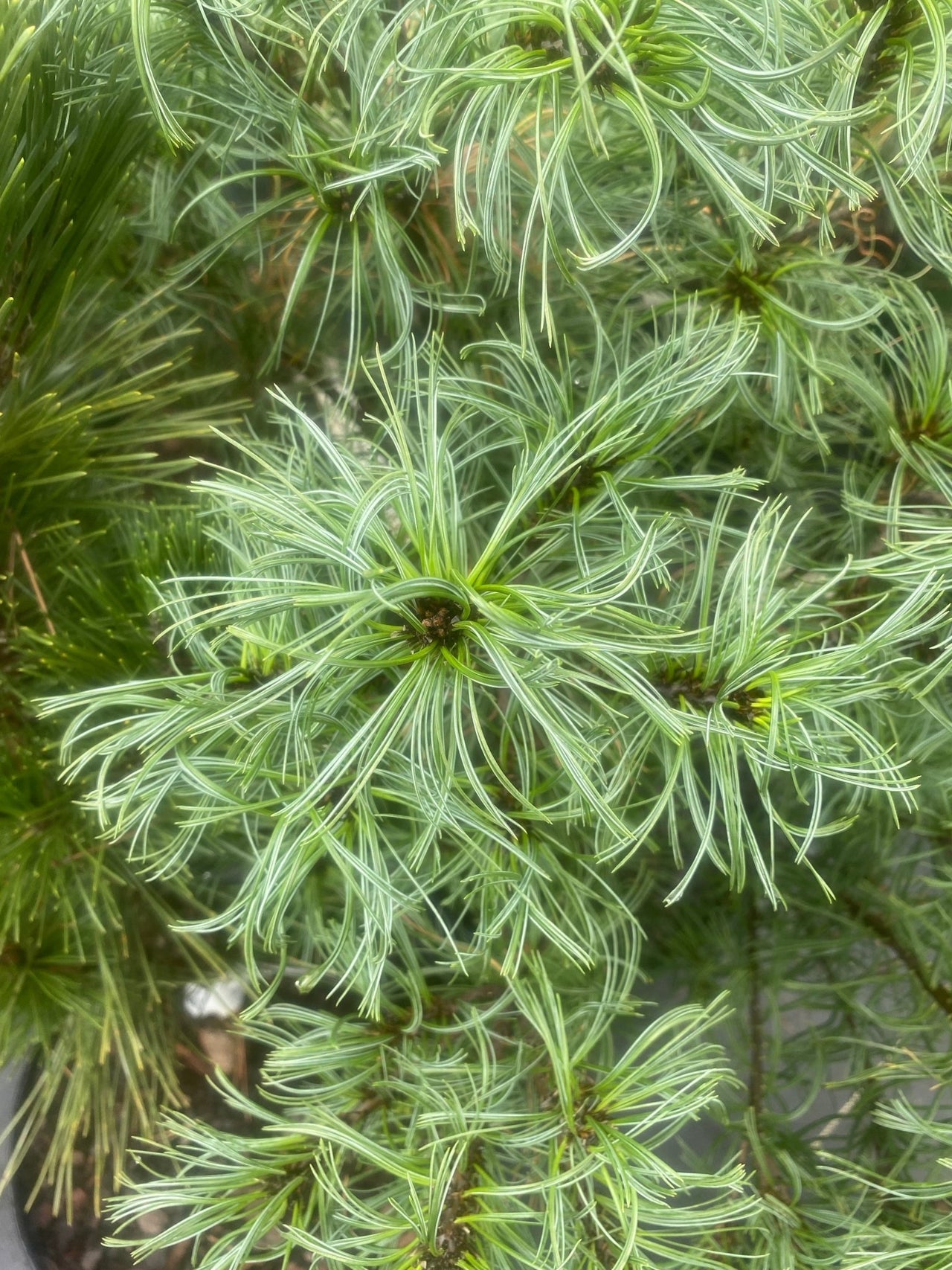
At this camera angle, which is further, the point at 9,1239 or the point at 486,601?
the point at 9,1239

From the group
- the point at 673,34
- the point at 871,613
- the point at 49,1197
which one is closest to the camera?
the point at 673,34

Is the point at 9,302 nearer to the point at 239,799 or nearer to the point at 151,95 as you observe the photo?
the point at 151,95

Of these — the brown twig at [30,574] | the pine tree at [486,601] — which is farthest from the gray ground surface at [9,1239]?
the brown twig at [30,574]

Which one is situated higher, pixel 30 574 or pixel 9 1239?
pixel 30 574

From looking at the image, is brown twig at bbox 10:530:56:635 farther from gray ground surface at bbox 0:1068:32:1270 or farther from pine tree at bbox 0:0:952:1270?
gray ground surface at bbox 0:1068:32:1270

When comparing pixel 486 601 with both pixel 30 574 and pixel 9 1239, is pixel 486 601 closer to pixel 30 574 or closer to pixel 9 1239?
pixel 30 574

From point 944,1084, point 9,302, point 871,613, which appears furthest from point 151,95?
point 944,1084

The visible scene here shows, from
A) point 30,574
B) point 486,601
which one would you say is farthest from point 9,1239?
point 486,601

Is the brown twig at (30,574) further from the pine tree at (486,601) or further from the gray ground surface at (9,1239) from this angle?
the gray ground surface at (9,1239)
